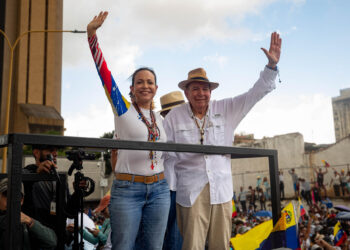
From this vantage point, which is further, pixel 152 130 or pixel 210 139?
pixel 210 139

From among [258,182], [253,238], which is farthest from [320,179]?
[253,238]

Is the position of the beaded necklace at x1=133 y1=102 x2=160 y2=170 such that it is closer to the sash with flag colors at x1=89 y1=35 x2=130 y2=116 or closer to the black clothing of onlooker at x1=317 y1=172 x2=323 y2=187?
the sash with flag colors at x1=89 y1=35 x2=130 y2=116

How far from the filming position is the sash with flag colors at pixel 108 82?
7.99 feet

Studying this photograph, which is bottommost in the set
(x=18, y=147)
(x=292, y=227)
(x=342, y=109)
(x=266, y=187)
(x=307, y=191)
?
(x=307, y=191)

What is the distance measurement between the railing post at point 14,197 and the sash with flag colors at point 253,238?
374 centimetres

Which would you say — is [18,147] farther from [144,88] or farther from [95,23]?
[144,88]

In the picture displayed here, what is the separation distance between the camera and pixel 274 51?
10.1 feet

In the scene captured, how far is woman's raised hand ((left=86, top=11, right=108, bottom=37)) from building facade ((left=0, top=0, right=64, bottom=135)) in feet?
97.5

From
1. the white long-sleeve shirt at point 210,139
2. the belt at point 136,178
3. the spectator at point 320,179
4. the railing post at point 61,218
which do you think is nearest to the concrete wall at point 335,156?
the spectator at point 320,179

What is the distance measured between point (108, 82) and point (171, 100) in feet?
5.13

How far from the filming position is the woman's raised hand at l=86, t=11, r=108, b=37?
241 cm

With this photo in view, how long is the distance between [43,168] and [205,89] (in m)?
1.43

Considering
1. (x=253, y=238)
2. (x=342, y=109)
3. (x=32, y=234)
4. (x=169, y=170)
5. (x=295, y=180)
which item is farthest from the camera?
(x=342, y=109)

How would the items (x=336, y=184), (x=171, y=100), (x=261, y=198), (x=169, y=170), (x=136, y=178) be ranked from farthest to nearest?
1. (x=261, y=198)
2. (x=336, y=184)
3. (x=171, y=100)
4. (x=169, y=170)
5. (x=136, y=178)
